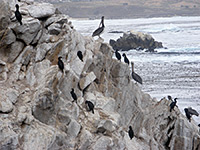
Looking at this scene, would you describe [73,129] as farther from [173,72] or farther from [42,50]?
[173,72]

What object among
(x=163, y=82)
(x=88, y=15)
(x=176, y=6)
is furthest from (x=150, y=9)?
(x=163, y=82)

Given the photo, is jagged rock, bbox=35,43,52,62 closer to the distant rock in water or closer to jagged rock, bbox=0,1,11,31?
jagged rock, bbox=0,1,11,31

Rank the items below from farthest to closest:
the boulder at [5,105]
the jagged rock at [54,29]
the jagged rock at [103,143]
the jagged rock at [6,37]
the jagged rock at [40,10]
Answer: the jagged rock at [54,29] → the jagged rock at [40,10] → the jagged rock at [6,37] → the jagged rock at [103,143] → the boulder at [5,105]

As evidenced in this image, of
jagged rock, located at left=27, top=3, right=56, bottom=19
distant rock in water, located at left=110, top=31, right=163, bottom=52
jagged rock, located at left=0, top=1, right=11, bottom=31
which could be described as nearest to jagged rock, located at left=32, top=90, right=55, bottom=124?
jagged rock, located at left=0, top=1, right=11, bottom=31

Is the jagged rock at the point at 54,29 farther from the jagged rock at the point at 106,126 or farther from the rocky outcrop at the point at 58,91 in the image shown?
the jagged rock at the point at 106,126

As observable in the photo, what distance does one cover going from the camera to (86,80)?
11078 millimetres

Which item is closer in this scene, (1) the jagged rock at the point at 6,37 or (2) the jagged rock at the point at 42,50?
(1) the jagged rock at the point at 6,37

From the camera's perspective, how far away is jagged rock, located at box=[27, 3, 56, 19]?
428 inches

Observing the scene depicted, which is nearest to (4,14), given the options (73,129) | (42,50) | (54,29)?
(42,50)

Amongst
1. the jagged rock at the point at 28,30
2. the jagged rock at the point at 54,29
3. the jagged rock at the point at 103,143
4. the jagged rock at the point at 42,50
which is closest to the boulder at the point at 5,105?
the jagged rock at the point at 42,50

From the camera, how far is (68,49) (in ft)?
36.2

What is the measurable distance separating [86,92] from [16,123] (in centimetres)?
309

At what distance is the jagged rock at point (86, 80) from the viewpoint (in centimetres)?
1095

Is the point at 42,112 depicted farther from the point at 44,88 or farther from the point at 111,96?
the point at 111,96
